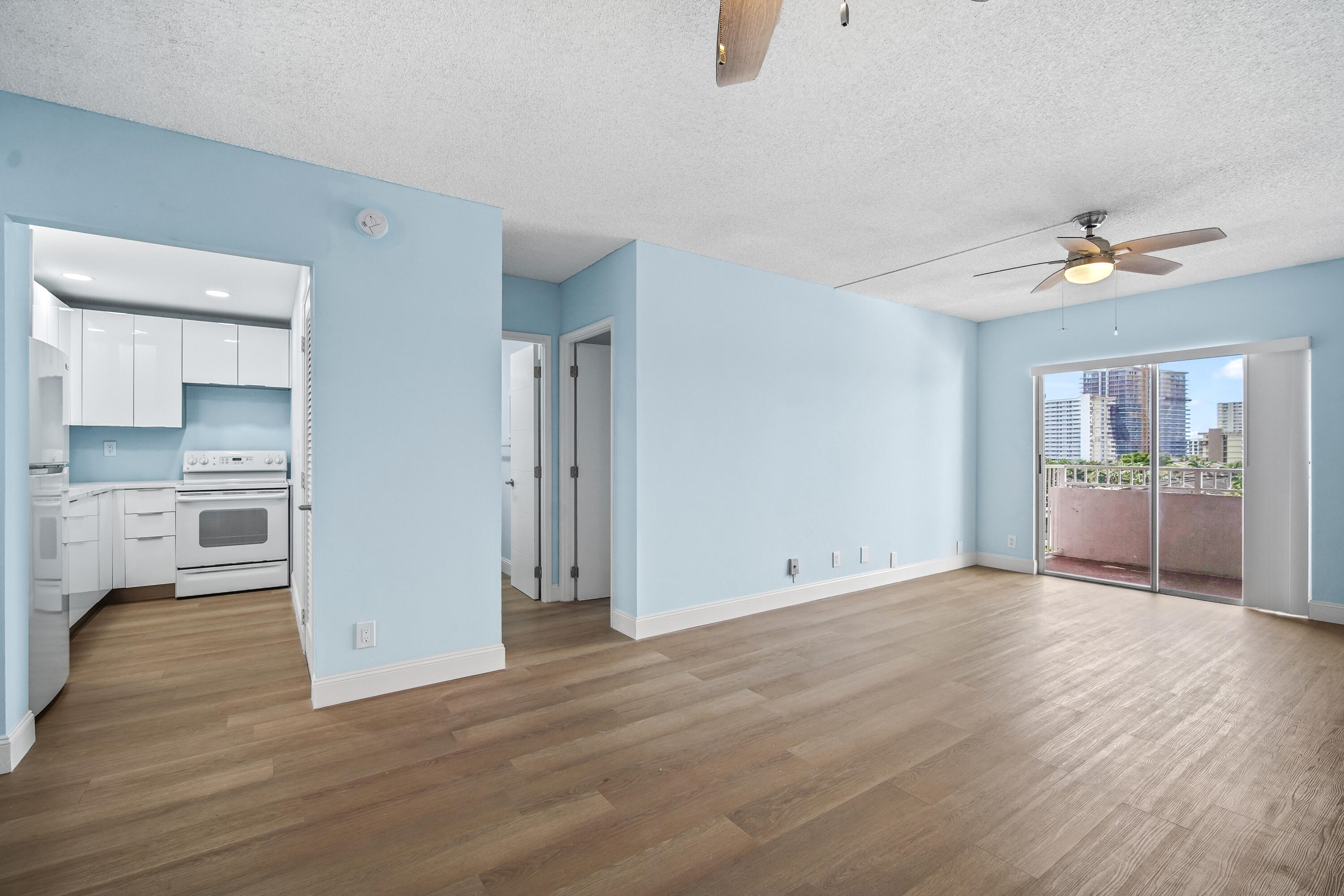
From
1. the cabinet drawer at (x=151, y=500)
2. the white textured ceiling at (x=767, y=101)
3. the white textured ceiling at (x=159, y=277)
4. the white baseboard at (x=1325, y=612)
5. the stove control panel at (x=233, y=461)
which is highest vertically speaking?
the white textured ceiling at (x=767, y=101)

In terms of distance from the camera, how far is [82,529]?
4262 mm

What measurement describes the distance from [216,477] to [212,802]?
4449 millimetres

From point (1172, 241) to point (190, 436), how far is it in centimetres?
766

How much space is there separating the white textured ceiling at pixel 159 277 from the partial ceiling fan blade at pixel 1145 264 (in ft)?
17.1

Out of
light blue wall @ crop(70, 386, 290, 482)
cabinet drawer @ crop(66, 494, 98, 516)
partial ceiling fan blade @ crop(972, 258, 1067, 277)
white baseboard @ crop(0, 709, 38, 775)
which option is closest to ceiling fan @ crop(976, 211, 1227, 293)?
partial ceiling fan blade @ crop(972, 258, 1067, 277)

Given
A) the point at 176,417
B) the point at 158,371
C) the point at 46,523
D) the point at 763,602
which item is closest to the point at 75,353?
the point at 158,371

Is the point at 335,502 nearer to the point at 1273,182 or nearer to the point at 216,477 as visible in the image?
the point at 216,477

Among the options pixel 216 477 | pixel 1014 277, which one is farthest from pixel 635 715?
pixel 216 477

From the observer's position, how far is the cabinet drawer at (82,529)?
13.3 ft

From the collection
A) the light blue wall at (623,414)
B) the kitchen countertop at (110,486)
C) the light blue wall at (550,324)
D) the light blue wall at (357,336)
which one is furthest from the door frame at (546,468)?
the kitchen countertop at (110,486)

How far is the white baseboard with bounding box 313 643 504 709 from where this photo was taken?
114 inches

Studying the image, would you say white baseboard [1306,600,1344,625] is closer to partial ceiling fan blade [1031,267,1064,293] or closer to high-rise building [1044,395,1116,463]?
high-rise building [1044,395,1116,463]

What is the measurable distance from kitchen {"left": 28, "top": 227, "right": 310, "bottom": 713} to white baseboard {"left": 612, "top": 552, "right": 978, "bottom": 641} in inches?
82.4

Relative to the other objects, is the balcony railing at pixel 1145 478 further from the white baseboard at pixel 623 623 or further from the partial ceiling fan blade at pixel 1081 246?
the white baseboard at pixel 623 623
